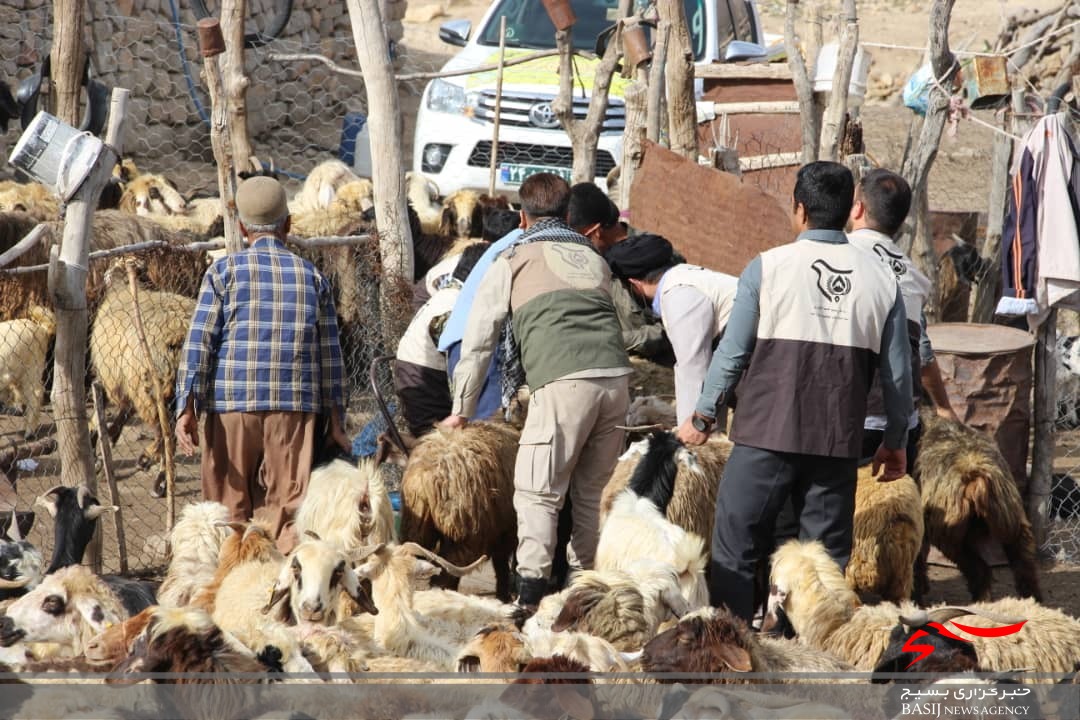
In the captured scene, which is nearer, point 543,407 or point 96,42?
point 543,407

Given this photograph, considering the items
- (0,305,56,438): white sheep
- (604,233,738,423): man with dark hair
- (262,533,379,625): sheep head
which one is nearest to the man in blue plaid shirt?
(262,533,379,625): sheep head

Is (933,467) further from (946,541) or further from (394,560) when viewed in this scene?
(394,560)

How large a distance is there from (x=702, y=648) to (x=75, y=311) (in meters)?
3.13

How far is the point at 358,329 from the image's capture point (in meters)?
7.68

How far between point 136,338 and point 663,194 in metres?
3.08

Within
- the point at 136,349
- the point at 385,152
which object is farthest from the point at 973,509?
the point at 136,349

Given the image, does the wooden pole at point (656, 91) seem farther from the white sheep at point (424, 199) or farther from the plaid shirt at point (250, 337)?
the plaid shirt at point (250, 337)

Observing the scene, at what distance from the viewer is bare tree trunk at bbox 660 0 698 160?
7492 mm

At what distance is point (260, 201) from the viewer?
16.7ft

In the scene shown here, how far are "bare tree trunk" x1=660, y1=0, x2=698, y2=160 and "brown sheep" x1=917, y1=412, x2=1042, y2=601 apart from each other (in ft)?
8.43

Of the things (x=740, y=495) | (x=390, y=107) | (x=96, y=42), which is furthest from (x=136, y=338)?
(x=96, y=42)

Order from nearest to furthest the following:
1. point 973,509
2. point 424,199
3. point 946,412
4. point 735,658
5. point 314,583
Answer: point 735,658, point 314,583, point 973,509, point 946,412, point 424,199

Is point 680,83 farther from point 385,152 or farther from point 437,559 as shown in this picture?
point 437,559

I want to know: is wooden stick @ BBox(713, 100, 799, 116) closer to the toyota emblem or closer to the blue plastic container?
the toyota emblem
